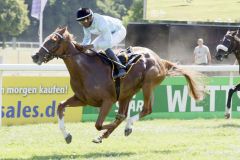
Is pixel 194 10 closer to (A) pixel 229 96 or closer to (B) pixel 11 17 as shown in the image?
(A) pixel 229 96

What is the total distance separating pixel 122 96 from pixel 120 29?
3.19ft

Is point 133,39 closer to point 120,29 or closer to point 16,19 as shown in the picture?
point 120,29

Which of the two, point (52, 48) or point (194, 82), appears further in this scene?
point (194, 82)

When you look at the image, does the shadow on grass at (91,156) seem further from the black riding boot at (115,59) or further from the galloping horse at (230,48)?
the galloping horse at (230,48)

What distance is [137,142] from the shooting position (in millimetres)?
9688

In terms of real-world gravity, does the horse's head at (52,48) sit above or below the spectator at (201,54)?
above

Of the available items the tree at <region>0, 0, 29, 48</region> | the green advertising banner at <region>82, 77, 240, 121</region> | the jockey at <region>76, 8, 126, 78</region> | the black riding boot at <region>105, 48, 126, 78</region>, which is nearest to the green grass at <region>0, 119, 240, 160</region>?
the green advertising banner at <region>82, 77, 240, 121</region>

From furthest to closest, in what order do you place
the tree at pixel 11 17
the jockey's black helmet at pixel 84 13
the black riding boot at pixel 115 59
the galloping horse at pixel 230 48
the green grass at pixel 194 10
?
the tree at pixel 11 17, the green grass at pixel 194 10, the galloping horse at pixel 230 48, the black riding boot at pixel 115 59, the jockey's black helmet at pixel 84 13

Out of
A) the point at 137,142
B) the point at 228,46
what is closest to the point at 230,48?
the point at 228,46

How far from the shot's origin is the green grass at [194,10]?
64.0 ft

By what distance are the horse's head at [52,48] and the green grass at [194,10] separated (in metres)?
11.1

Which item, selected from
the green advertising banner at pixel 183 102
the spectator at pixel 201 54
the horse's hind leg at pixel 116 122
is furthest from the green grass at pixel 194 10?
the horse's hind leg at pixel 116 122

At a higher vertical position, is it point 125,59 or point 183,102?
point 125,59

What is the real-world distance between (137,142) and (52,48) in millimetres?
2165
